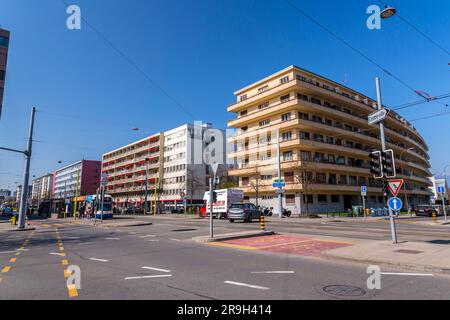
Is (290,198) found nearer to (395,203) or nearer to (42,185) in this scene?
(395,203)

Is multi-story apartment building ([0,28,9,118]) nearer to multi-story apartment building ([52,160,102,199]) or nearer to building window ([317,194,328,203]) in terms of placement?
building window ([317,194,328,203])

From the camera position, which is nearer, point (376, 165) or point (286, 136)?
point (376, 165)

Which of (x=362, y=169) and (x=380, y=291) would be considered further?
(x=362, y=169)

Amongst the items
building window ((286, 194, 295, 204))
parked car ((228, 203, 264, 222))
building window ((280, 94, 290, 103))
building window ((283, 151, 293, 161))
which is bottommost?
parked car ((228, 203, 264, 222))

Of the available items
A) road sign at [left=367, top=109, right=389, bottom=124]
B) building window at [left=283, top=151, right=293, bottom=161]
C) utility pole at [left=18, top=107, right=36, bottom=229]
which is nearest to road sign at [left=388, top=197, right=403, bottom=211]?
road sign at [left=367, top=109, right=389, bottom=124]

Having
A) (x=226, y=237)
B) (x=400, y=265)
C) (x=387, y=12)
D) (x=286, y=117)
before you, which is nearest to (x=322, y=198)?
(x=286, y=117)

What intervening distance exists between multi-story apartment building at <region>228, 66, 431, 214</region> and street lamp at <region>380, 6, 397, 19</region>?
28.8 m

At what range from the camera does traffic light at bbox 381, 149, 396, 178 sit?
37.5 feet

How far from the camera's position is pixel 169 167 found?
267ft

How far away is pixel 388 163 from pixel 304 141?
106ft

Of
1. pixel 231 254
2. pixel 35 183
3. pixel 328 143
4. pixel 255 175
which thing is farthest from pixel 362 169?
pixel 35 183

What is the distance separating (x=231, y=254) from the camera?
9.95 m

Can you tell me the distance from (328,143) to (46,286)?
4635 cm
